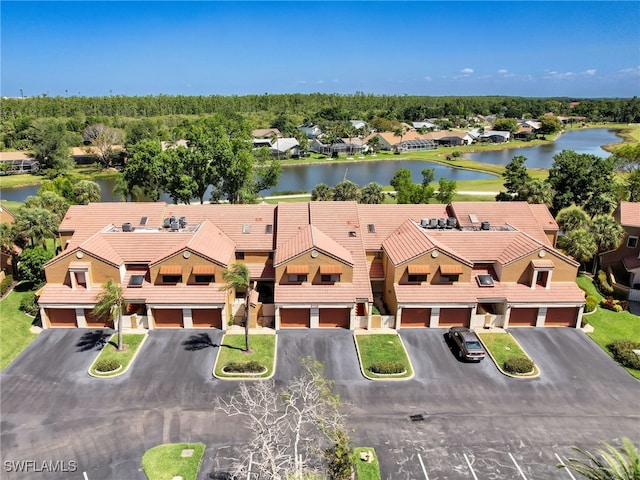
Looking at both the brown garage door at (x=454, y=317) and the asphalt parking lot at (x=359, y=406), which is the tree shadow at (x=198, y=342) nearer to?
the asphalt parking lot at (x=359, y=406)

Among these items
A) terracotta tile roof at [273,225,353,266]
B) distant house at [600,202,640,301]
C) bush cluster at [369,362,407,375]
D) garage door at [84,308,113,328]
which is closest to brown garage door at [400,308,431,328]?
bush cluster at [369,362,407,375]

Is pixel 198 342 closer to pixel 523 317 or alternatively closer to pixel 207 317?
pixel 207 317

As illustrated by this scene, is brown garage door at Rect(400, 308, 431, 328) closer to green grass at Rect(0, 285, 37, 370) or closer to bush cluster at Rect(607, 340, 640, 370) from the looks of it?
bush cluster at Rect(607, 340, 640, 370)

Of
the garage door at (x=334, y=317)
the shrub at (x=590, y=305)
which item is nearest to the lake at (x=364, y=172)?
the garage door at (x=334, y=317)

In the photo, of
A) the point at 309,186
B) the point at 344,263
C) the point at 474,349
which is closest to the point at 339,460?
the point at 474,349

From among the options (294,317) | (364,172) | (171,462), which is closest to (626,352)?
(294,317)
